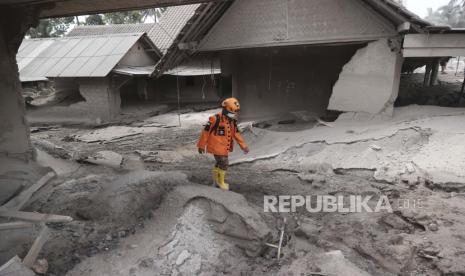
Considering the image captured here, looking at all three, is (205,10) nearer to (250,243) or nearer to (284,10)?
(284,10)

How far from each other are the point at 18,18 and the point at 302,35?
6.42 meters

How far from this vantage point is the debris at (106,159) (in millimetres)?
8125

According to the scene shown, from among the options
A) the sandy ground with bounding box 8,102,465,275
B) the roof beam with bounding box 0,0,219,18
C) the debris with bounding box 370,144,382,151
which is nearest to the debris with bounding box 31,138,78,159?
the sandy ground with bounding box 8,102,465,275

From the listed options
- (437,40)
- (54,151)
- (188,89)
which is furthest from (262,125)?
(188,89)

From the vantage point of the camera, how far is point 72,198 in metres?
5.77

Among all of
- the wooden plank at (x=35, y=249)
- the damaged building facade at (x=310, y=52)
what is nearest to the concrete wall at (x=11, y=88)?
the wooden plank at (x=35, y=249)

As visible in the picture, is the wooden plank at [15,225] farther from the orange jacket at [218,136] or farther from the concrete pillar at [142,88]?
the concrete pillar at [142,88]

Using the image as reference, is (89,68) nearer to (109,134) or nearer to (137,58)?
(137,58)

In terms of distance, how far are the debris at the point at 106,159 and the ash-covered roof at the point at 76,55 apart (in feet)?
Result: 23.6

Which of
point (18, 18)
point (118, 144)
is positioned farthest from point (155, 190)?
point (118, 144)

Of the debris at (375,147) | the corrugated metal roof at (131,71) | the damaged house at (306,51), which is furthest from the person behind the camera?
the corrugated metal roof at (131,71)

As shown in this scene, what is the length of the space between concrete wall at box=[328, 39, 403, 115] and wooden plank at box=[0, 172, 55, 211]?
723cm

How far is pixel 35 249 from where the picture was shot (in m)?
4.11

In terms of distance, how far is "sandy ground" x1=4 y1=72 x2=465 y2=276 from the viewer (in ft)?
13.9
